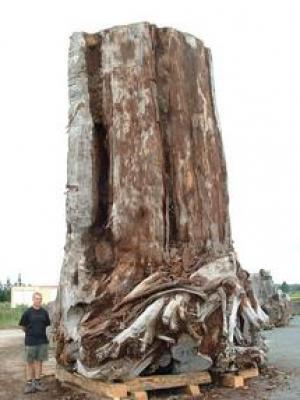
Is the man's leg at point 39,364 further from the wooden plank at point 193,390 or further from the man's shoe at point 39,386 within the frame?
the wooden plank at point 193,390

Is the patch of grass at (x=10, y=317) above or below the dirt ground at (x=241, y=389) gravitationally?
above

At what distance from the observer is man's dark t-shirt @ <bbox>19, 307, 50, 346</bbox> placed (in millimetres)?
9492

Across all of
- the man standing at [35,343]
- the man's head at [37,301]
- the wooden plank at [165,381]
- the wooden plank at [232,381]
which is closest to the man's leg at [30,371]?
the man standing at [35,343]

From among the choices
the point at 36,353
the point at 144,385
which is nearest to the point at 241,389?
the point at 144,385

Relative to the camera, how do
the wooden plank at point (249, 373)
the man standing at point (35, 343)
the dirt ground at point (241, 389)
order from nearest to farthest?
the dirt ground at point (241, 389) → the wooden plank at point (249, 373) → the man standing at point (35, 343)

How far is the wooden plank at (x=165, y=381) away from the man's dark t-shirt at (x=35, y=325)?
2006 millimetres

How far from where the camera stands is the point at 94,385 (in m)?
8.20

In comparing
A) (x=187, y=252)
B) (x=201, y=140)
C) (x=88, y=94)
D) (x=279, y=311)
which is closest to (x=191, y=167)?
(x=201, y=140)

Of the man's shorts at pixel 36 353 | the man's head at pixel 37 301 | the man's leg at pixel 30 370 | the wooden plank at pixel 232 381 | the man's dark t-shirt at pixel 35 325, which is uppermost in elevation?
the man's head at pixel 37 301

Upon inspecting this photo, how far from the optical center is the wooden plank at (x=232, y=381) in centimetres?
847

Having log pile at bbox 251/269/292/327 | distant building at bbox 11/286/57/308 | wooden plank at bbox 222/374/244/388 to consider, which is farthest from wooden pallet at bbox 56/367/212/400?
distant building at bbox 11/286/57/308

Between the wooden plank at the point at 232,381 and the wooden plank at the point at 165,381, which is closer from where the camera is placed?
the wooden plank at the point at 165,381

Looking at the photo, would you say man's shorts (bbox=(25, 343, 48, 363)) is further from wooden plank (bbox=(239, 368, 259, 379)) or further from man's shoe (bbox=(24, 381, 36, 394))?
wooden plank (bbox=(239, 368, 259, 379))

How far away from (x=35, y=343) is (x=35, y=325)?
256mm
